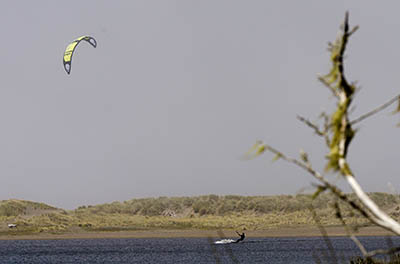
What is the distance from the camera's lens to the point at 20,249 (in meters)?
62.2

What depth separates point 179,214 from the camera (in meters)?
107

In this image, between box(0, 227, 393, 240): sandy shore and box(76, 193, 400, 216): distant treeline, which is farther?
box(76, 193, 400, 216): distant treeline

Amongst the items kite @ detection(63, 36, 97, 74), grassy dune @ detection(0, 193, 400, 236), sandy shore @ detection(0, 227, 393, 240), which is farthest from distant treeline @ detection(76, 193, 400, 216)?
kite @ detection(63, 36, 97, 74)

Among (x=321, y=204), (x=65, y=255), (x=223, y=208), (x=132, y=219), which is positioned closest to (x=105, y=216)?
(x=132, y=219)

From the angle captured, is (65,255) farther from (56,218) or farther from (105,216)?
(105,216)

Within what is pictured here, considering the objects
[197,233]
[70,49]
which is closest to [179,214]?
[197,233]

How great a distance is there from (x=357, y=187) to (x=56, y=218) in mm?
91715

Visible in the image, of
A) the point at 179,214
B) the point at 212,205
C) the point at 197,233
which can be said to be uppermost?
the point at 212,205

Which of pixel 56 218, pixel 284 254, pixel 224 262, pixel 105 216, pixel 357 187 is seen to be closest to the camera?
pixel 357 187

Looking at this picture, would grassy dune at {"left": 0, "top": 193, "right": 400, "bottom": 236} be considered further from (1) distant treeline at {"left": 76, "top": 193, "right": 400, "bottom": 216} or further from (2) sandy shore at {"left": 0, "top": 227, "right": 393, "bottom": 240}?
(2) sandy shore at {"left": 0, "top": 227, "right": 393, "bottom": 240}

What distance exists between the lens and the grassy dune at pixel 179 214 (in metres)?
88.2

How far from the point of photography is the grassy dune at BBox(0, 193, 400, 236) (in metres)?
88.2

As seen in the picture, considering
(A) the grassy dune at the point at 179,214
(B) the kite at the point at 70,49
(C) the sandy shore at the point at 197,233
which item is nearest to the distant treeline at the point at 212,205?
(A) the grassy dune at the point at 179,214

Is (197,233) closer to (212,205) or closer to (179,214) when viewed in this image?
(179,214)
